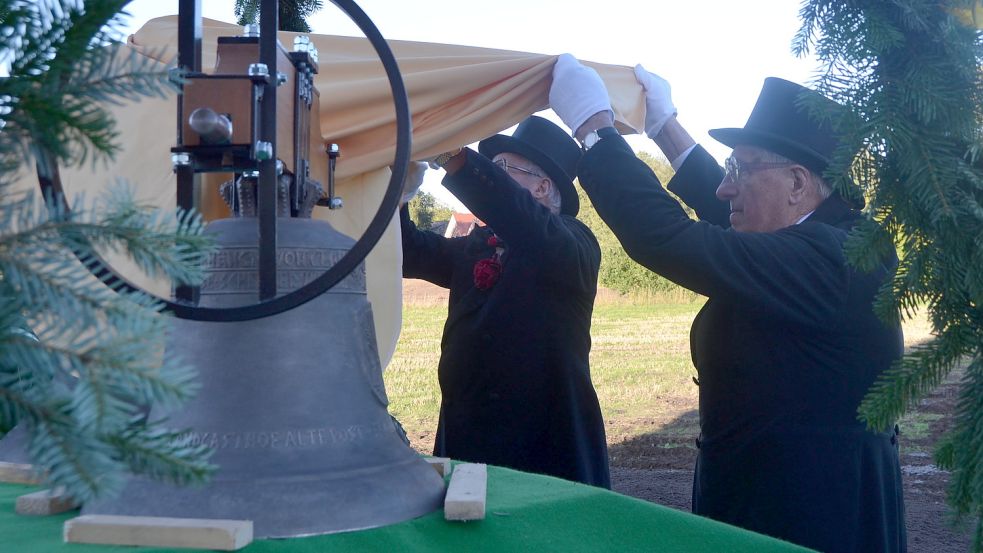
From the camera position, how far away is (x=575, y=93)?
2.61 m

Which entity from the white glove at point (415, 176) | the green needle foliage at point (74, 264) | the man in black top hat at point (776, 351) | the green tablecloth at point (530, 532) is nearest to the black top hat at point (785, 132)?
the man in black top hat at point (776, 351)

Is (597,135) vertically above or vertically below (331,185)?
above

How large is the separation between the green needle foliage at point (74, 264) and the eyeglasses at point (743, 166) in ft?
8.15

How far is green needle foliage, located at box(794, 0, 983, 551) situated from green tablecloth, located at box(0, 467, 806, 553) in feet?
1.19

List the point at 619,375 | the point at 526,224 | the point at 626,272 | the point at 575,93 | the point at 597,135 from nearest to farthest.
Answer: the point at 575,93, the point at 597,135, the point at 526,224, the point at 619,375, the point at 626,272

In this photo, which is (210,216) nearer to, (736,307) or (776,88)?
(736,307)

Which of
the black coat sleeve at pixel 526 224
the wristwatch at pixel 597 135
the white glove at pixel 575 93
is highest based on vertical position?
the white glove at pixel 575 93

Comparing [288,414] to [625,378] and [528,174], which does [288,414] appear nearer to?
[528,174]

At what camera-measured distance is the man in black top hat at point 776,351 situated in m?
2.43

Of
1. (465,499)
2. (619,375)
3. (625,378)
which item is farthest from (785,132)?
(619,375)

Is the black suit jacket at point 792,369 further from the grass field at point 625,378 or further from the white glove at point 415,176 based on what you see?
the grass field at point 625,378

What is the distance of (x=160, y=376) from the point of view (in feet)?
2.02

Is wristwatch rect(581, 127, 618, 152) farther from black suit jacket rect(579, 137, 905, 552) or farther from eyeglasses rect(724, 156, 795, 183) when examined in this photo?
eyeglasses rect(724, 156, 795, 183)

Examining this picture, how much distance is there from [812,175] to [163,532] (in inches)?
90.6
